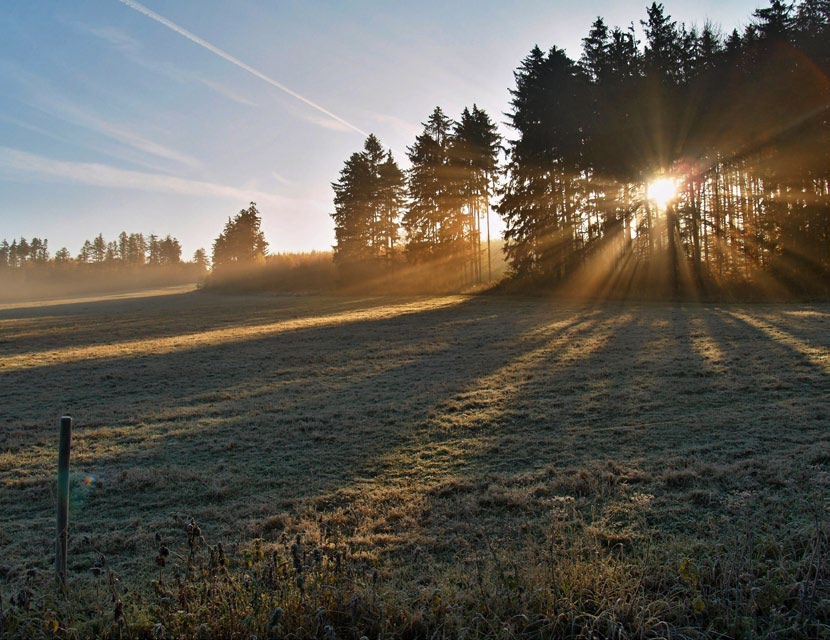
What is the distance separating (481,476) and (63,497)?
12.6 feet

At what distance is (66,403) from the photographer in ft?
33.2

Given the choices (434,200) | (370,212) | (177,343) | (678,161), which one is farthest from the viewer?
(370,212)

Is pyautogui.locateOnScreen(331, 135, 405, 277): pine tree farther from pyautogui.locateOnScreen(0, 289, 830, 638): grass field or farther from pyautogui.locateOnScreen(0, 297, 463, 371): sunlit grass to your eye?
pyautogui.locateOnScreen(0, 289, 830, 638): grass field

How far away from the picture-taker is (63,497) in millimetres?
3000

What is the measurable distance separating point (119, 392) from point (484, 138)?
34.1 metres

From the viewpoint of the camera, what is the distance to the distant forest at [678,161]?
25312 millimetres

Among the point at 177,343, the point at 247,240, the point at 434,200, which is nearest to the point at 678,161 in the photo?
the point at 434,200

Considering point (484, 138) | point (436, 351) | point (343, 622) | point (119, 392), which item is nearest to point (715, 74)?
point (484, 138)

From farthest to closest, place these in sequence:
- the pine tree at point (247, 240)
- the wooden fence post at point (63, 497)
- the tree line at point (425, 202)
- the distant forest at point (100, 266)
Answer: the distant forest at point (100, 266) < the pine tree at point (247, 240) < the tree line at point (425, 202) < the wooden fence post at point (63, 497)

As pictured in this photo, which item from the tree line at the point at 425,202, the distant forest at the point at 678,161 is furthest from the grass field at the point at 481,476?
the tree line at the point at 425,202

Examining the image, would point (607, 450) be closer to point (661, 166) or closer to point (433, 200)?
point (661, 166)

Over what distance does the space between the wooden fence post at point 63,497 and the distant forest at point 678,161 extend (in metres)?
28.5

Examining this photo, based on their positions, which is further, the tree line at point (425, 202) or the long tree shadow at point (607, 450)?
the tree line at point (425, 202)

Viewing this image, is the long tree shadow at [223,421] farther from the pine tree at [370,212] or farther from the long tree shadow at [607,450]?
the pine tree at [370,212]
